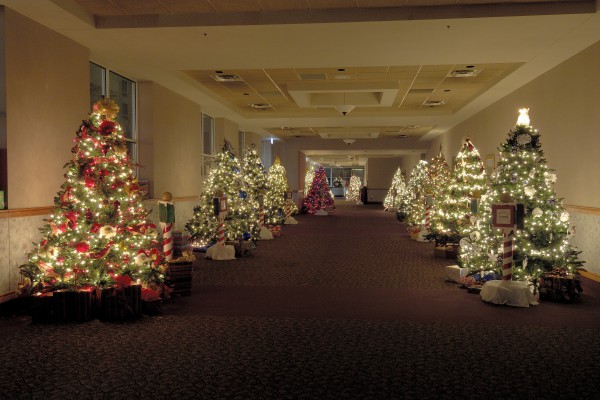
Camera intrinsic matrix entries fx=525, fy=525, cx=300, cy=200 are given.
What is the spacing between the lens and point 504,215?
6.44 meters

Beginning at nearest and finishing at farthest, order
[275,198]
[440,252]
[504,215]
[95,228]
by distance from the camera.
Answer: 1. [95,228]
2. [504,215]
3. [440,252]
4. [275,198]

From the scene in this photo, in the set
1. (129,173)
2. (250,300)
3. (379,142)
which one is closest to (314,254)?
(250,300)

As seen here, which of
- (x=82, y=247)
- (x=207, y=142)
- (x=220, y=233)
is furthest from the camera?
(x=207, y=142)

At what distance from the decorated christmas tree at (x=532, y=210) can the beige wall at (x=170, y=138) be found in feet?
23.4

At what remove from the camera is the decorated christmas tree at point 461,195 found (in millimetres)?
10500

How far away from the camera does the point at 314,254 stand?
10.9 metres

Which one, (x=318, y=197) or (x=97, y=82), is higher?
(x=97, y=82)

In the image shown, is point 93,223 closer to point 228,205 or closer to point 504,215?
point 504,215

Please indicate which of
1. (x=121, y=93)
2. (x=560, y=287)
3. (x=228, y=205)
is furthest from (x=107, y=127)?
(x=560, y=287)

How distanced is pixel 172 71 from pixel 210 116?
242 inches

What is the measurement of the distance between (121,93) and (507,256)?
811cm

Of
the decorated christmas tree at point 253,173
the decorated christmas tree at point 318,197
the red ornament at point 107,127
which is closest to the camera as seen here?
the red ornament at point 107,127

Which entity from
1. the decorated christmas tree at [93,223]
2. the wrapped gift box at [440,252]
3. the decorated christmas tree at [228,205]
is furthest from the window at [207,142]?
the decorated christmas tree at [93,223]

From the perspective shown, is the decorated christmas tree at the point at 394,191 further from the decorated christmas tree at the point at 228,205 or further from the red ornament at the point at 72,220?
the red ornament at the point at 72,220
